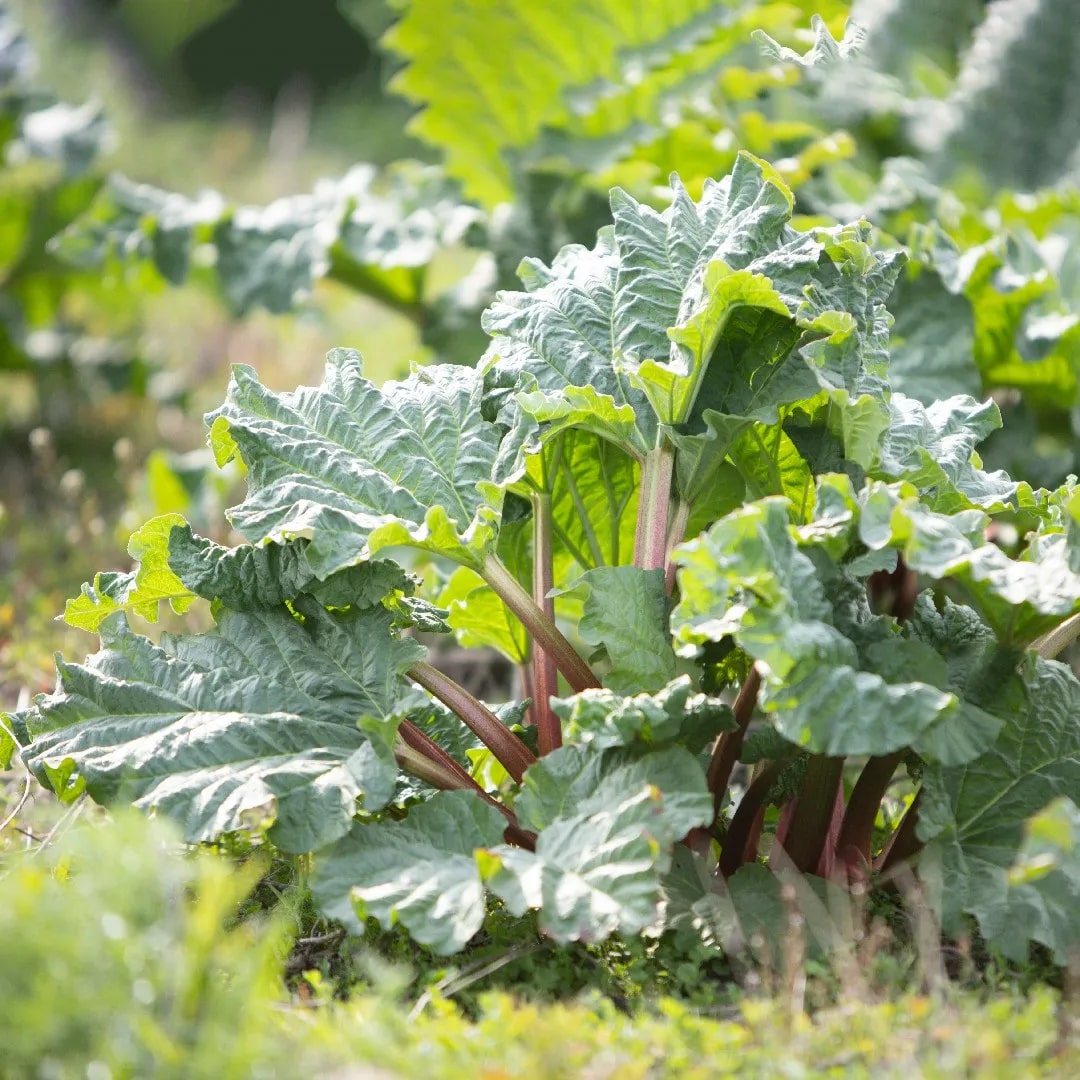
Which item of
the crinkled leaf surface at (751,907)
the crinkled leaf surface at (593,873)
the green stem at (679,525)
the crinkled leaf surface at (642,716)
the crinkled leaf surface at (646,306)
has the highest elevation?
the crinkled leaf surface at (646,306)

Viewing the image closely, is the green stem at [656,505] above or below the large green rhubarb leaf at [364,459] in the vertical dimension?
below

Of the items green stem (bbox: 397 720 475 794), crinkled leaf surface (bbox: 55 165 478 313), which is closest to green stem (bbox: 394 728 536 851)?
green stem (bbox: 397 720 475 794)

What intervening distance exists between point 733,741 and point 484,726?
40 cm

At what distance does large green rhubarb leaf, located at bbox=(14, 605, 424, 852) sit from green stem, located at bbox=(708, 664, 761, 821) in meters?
0.49

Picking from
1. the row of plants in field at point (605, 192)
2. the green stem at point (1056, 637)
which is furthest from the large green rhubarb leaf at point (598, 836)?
the row of plants in field at point (605, 192)

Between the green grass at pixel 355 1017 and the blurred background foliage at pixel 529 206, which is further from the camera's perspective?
the blurred background foliage at pixel 529 206

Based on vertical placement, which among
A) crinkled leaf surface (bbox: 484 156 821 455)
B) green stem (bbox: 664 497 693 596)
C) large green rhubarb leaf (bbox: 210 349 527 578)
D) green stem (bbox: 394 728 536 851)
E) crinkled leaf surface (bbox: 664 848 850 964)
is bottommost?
crinkled leaf surface (bbox: 664 848 850 964)

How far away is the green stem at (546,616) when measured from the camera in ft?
6.91

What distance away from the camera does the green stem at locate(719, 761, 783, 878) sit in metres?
1.98

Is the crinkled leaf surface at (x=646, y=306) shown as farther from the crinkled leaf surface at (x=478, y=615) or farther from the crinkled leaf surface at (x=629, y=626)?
the crinkled leaf surface at (x=478, y=615)

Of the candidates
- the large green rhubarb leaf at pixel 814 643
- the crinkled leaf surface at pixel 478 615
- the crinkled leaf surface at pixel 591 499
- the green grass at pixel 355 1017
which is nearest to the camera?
the green grass at pixel 355 1017

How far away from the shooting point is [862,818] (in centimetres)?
199

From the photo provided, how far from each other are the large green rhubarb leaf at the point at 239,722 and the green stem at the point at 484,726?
8 centimetres

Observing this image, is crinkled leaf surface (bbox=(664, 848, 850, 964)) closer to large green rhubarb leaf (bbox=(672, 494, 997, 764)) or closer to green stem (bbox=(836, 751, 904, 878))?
green stem (bbox=(836, 751, 904, 878))
